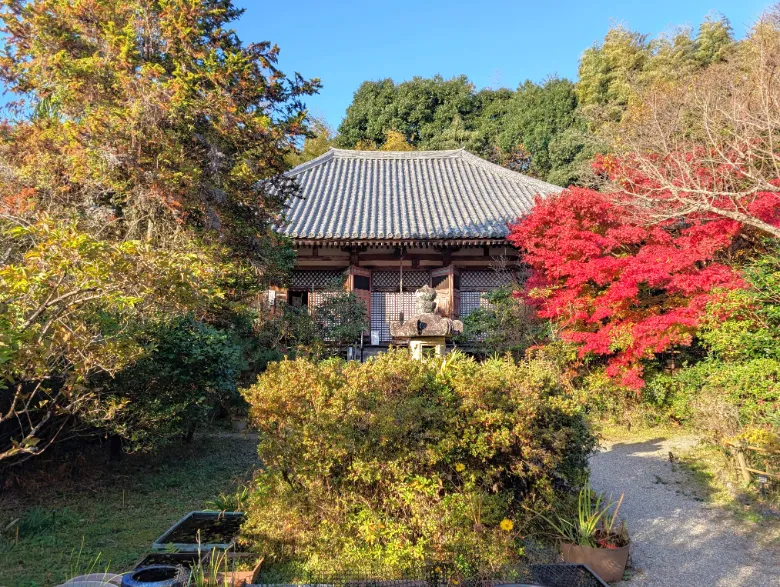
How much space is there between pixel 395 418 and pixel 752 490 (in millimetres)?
4645

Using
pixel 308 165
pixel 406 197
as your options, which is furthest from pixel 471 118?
pixel 406 197

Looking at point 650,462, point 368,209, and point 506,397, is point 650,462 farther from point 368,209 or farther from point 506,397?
point 368,209

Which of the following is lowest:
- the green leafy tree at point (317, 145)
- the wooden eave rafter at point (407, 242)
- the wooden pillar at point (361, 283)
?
the wooden pillar at point (361, 283)

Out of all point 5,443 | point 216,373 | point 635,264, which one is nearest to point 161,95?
point 216,373

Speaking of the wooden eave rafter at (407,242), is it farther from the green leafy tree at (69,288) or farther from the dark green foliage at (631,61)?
A: the dark green foliage at (631,61)

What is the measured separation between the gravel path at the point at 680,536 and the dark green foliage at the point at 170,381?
479 centimetres

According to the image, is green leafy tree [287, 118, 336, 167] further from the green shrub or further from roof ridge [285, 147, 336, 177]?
the green shrub

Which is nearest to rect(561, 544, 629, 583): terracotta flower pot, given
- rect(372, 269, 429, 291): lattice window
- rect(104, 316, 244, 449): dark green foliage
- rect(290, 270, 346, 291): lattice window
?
rect(104, 316, 244, 449): dark green foliage

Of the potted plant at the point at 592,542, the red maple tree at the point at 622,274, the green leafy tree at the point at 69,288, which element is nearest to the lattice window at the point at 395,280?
the red maple tree at the point at 622,274

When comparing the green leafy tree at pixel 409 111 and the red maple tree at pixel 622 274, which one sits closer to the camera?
the red maple tree at pixel 622 274

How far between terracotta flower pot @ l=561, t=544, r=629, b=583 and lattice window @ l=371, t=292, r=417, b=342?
31.5ft

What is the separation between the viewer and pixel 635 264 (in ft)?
26.9

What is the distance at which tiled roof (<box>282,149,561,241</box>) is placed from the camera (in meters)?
12.5

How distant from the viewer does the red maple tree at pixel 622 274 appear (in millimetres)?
8156
